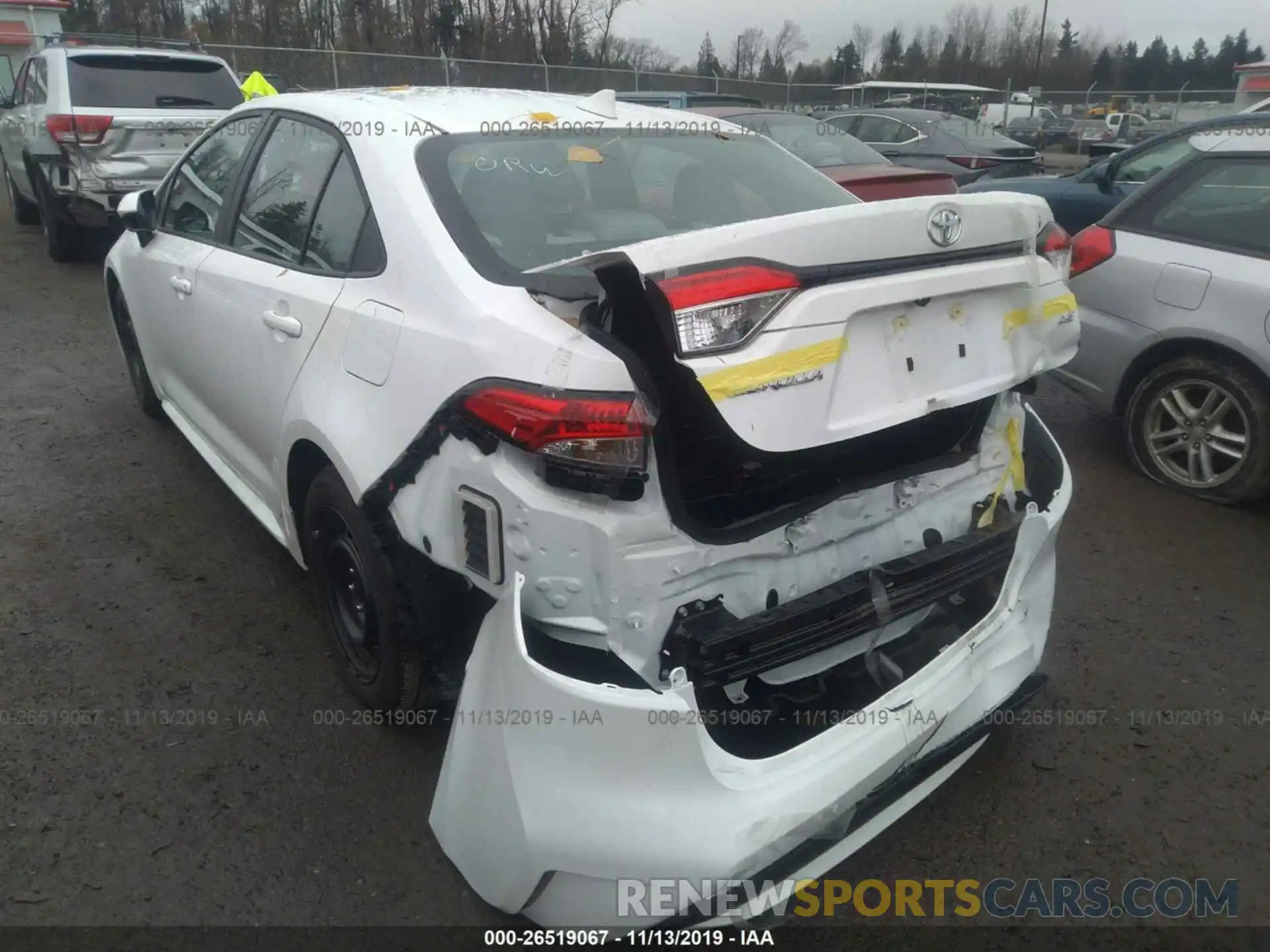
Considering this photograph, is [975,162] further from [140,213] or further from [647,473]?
[647,473]

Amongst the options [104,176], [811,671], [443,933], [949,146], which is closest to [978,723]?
[811,671]

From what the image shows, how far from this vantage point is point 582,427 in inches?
73.4

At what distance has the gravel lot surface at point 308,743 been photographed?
7.57 feet

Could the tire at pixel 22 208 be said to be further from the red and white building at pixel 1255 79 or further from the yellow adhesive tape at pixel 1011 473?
the red and white building at pixel 1255 79

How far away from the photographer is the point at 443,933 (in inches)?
85.0

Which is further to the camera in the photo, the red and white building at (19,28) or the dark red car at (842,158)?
the red and white building at (19,28)

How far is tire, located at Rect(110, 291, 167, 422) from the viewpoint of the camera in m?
4.88

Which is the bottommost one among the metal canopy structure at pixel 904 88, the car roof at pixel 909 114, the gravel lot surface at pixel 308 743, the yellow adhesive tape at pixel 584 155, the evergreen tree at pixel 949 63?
the gravel lot surface at pixel 308 743

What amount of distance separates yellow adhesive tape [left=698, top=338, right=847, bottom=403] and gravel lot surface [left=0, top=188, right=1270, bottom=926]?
1301mm

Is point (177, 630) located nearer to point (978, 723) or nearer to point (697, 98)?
point (978, 723)

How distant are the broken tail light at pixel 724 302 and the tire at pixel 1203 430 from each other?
3.23 m

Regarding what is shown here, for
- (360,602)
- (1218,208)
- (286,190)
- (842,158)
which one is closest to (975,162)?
(842,158)

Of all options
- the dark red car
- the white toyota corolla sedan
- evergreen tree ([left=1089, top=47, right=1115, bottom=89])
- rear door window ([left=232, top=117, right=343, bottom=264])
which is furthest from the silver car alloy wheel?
evergreen tree ([left=1089, top=47, right=1115, bottom=89])

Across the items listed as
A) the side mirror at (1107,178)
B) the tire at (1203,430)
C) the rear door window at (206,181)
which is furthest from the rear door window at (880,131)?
the rear door window at (206,181)
